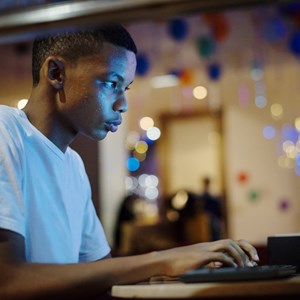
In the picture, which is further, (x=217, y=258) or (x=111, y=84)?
(x=111, y=84)

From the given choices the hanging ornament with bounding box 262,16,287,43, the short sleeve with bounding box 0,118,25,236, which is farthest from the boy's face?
the hanging ornament with bounding box 262,16,287,43

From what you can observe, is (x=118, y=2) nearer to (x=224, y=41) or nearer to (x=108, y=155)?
(x=108, y=155)

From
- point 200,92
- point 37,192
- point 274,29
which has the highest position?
point 274,29

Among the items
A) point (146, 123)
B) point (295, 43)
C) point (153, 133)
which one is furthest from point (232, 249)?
point (153, 133)

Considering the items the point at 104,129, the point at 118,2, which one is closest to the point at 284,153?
the point at 104,129

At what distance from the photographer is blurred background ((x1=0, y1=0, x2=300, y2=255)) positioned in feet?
16.7

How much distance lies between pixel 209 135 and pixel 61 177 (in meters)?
6.47

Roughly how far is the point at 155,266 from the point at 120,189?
412 centimetres

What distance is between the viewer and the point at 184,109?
25.3 feet

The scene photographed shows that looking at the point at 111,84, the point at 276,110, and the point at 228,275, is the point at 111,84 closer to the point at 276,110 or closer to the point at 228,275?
the point at 228,275

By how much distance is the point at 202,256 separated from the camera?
958 millimetres

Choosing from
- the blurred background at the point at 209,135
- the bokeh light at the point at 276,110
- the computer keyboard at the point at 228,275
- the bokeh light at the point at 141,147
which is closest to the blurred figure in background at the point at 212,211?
the blurred background at the point at 209,135

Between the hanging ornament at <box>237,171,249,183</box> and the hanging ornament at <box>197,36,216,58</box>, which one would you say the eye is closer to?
the hanging ornament at <box>197,36,216,58</box>

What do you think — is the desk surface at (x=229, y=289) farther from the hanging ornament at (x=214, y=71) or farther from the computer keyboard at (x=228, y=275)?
the hanging ornament at (x=214, y=71)
